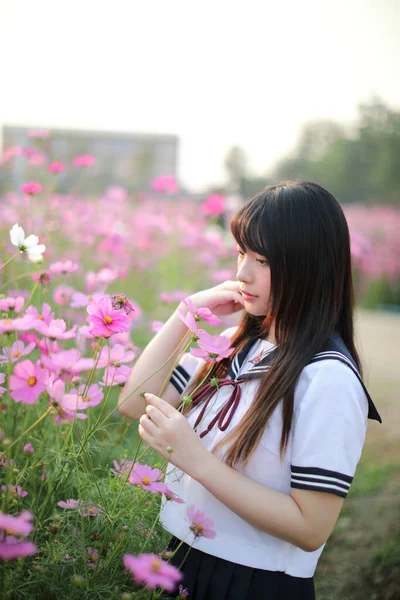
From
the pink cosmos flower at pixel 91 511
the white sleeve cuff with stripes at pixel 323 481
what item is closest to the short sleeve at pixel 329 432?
the white sleeve cuff with stripes at pixel 323 481

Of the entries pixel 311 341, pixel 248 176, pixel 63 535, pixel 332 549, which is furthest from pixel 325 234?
pixel 248 176

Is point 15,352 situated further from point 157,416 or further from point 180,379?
point 180,379

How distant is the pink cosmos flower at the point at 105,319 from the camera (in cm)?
81

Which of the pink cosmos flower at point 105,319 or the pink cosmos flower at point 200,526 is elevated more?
the pink cosmos flower at point 105,319

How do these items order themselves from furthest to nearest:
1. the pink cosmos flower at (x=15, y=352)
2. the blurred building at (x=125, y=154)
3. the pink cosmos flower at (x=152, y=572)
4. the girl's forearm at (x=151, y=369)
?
1. the blurred building at (x=125, y=154)
2. the girl's forearm at (x=151, y=369)
3. the pink cosmos flower at (x=15, y=352)
4. the pink cosmos flower at (x=152, y=572)

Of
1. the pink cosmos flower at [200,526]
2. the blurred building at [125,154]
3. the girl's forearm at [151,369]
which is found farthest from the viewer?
the blurred building at [125,154]

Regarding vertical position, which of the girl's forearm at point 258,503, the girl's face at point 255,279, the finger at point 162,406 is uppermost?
the girl's face at point 255,279

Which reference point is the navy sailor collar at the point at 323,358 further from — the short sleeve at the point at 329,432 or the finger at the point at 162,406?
the finger at the point at 162,406

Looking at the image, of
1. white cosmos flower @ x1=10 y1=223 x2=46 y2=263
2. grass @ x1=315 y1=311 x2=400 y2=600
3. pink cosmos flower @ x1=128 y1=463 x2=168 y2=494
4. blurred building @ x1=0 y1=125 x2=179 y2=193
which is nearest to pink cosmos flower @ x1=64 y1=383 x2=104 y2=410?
pink cosmos flower @ x1=128 y1=463 x2=168 y2=494

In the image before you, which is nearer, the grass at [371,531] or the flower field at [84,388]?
the flower field at [84,388]

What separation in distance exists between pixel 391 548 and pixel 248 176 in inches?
232

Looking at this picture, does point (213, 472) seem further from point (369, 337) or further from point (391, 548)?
point (369, 337)

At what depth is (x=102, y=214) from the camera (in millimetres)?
3037

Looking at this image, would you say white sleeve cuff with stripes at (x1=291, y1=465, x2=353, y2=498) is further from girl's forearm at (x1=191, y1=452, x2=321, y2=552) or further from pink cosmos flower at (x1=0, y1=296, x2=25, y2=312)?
pink cosmos flower at (x1=0, y1=296, x2=25, y2=312)
